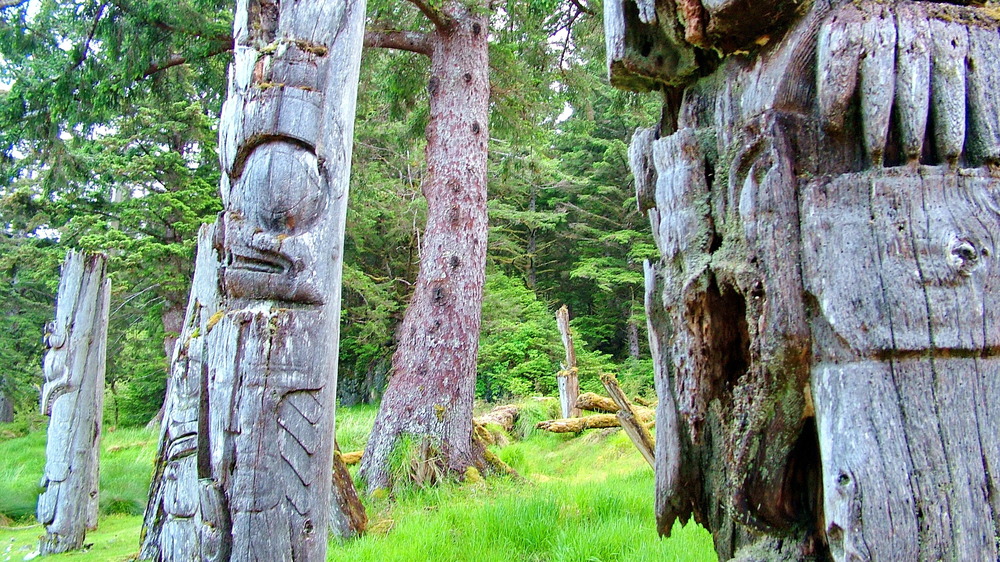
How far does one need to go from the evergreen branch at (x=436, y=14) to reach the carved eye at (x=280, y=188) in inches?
206

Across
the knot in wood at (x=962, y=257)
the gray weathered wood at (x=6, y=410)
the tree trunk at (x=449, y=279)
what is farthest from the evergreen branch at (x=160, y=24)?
the gray weathered wood at (x=6, y=410)

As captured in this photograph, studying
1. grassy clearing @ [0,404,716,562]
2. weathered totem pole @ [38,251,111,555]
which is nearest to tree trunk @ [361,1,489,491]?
grassy clearing @ [0,404,716,562]

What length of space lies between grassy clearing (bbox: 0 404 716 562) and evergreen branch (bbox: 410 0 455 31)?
5349mm

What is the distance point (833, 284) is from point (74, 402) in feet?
23.5

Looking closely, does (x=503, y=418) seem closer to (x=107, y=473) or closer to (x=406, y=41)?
(x=107, y=473)

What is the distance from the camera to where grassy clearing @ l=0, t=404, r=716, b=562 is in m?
4.04

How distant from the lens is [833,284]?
147cm

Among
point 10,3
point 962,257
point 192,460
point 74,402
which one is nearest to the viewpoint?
point 962,257

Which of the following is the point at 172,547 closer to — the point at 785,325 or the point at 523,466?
the point at 785,325

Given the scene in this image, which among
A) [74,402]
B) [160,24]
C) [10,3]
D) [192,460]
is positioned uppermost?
[10,3]

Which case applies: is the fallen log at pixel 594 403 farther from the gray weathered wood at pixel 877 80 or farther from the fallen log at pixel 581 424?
the gray weathered wood at pixel 877 80

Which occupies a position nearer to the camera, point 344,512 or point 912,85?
point 912,85

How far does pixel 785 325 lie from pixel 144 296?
53.0ft

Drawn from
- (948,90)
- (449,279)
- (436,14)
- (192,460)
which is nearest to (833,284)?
(948,90)
